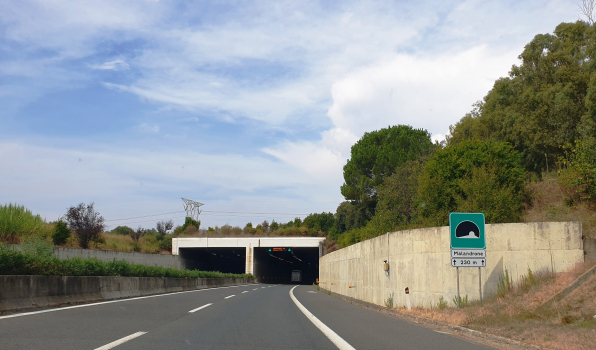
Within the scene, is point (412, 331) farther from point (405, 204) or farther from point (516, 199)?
point (405, 204)

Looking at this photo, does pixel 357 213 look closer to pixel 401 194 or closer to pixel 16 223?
pixel 401 194

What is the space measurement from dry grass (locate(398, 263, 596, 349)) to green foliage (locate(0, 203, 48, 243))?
29.5 metres

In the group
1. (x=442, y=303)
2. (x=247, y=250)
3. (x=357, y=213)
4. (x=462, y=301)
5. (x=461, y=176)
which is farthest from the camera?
(x=247, y=250)

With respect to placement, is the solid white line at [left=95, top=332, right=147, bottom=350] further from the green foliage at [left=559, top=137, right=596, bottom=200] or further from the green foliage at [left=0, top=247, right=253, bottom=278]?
the green foliage at [left=559, top=137, right=596, bottom=200]

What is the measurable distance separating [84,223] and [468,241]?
47163 millimetres

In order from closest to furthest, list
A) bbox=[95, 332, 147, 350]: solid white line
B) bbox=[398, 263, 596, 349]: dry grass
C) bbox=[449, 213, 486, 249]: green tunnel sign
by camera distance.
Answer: bbox=[95, 332, 147, 350]: solid white line, bbox=[398, 263, 596, 349]: dry grass, bbox=[449, 213, 486, 249]: green tunnel sign

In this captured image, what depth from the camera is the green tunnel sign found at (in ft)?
43.7

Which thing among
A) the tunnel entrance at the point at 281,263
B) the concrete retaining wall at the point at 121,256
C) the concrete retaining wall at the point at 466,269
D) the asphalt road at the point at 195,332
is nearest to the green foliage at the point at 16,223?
the concrete retaining wall at the point at 121,256

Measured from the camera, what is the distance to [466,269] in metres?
14.4

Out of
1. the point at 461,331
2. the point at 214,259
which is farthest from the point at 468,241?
the point at 214,259

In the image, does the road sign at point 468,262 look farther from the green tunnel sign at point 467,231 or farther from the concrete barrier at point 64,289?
the concrete barrier at point 64,289

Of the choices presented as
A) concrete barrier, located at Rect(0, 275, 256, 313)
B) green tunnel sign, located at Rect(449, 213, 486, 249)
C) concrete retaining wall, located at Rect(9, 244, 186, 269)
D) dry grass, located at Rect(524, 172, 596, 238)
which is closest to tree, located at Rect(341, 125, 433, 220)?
concrete retaining wall, located at Rect(9, 244, 186, 269)

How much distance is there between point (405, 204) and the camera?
40500 millimetres

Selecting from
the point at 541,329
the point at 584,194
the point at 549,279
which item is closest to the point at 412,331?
the point at 541,329
